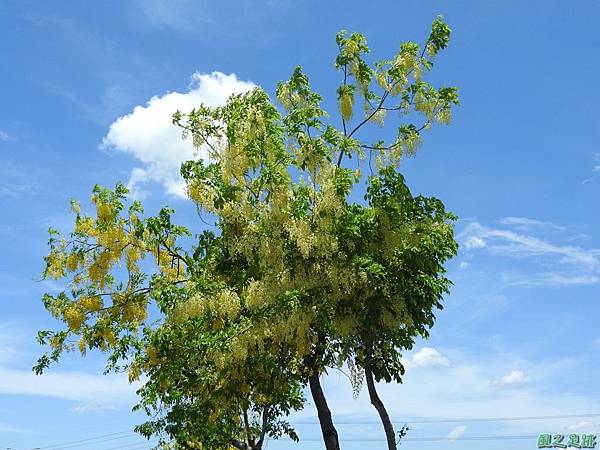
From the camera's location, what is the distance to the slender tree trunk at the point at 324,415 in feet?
49.1

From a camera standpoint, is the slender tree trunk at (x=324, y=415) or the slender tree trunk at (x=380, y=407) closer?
the slender tree trunk at (x=380, y=407)

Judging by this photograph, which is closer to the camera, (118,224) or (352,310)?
(352,310)

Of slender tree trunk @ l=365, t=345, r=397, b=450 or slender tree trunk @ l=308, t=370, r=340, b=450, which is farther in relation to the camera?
slender tree trunk @ l=308, t=370, r=340, b=450

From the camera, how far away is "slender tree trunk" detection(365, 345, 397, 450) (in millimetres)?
13875

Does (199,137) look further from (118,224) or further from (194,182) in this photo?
(118,224)

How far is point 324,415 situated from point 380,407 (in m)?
1.78

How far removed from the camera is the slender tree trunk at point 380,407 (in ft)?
45.5

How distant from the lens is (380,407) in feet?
45.5

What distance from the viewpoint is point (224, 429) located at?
67.1 feet

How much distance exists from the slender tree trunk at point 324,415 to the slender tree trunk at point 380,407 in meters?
1.44

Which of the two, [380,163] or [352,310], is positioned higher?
[380,163]

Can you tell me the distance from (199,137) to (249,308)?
11.8 ft

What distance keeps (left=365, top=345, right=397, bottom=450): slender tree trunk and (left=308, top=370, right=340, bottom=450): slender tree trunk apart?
1441mm

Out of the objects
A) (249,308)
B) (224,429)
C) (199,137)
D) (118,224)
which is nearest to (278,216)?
(249,308)
